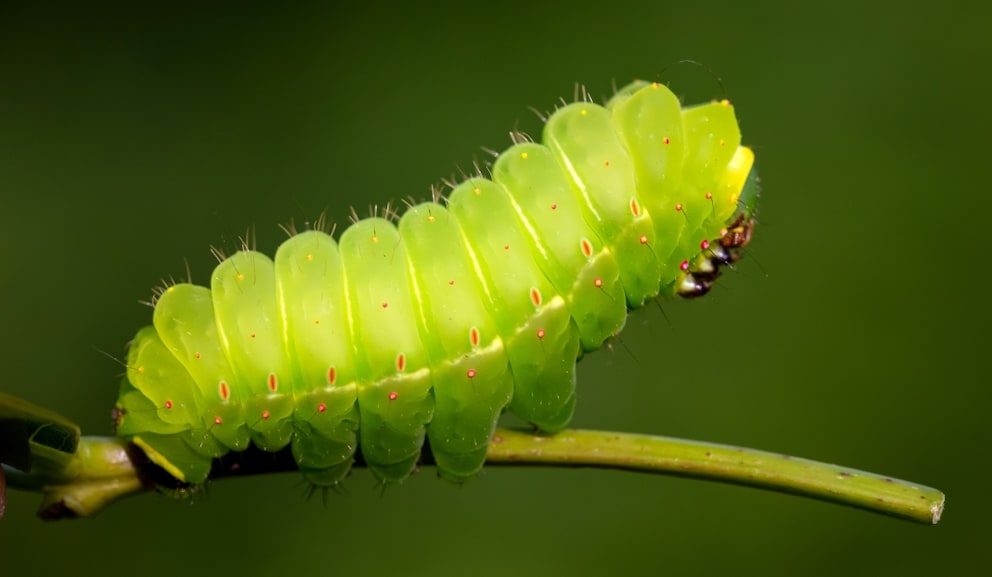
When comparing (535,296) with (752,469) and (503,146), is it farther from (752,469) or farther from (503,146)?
(503,146)

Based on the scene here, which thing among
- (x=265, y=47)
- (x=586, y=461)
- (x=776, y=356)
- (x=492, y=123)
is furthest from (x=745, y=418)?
(x=265, y=47)

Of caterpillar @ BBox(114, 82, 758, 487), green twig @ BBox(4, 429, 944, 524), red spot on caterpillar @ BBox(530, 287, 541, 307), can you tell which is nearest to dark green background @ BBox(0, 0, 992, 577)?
caterpillar @ BBox(114, 82, 758, 487)

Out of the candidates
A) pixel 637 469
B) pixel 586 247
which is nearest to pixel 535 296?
pixel 586 247

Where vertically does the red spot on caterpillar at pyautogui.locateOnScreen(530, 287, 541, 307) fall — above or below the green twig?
above

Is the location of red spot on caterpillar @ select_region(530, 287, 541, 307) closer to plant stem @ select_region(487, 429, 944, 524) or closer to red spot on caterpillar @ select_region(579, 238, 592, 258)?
red spot on caterpillar @ select_region(579, 238, 592, 258)

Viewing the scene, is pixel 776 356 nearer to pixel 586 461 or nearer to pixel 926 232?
pixel 926 232
